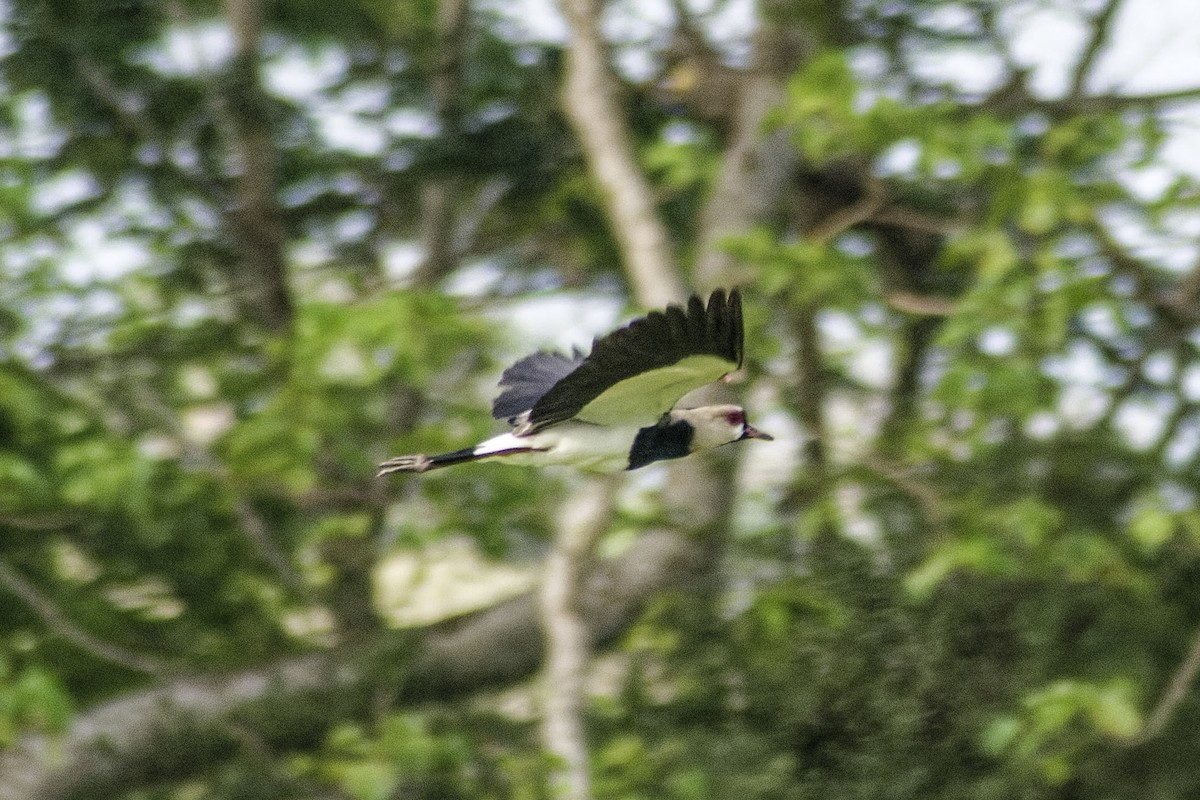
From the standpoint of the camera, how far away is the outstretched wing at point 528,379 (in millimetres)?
2535

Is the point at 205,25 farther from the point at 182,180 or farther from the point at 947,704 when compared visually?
the point at 947,704

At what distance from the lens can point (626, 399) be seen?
2225 mm

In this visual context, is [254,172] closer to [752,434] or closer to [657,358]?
[752,434]

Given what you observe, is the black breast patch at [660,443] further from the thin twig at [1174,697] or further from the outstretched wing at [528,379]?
the thin twig at [1174,697]

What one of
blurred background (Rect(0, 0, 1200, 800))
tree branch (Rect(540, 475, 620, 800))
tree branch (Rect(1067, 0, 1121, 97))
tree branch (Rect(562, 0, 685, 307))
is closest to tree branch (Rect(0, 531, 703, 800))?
blurred background (Rect(0, 0, 1200, 800))

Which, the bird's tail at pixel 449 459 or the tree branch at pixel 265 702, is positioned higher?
the tree branch at pixel 265 702

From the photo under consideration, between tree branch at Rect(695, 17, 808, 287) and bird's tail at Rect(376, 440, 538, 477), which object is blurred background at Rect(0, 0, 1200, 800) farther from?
bird's tail at Rect(376, 440, 538, 477)

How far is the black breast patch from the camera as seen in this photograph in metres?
2.39

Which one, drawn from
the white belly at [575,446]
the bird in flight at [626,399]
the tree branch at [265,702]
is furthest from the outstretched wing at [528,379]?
the tree branch at [265,702]

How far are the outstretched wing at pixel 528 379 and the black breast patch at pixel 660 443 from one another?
0.18 m

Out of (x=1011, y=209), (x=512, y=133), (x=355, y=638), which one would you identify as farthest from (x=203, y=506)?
(x=1011, y=209)

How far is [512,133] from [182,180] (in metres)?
1.25

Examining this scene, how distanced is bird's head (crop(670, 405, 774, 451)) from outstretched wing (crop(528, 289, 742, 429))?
23 centimetres

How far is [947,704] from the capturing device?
4762 millimetres
